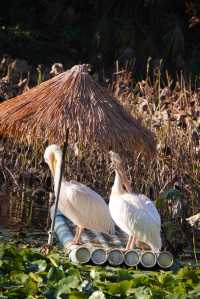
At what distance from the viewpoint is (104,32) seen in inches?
896

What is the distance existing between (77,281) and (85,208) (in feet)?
8.72

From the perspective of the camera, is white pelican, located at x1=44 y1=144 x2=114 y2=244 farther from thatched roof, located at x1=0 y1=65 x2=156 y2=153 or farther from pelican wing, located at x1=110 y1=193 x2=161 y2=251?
thatched roof, located at x1=0 y1=65 x2=156 y2=153

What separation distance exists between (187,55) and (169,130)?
11204mm

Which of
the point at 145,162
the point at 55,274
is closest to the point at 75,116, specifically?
the point at 55,274

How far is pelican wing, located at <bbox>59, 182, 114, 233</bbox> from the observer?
32.3 feet

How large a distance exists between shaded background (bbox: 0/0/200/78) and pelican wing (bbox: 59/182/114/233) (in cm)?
1197

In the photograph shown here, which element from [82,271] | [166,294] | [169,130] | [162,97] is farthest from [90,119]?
[162,97]

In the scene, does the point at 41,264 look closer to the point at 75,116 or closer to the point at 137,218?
the point at 137,218

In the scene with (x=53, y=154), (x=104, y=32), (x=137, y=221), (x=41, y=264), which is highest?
(x=104, y=32)

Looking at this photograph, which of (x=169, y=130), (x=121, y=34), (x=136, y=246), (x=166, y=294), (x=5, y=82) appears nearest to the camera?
(x=166, y=294)

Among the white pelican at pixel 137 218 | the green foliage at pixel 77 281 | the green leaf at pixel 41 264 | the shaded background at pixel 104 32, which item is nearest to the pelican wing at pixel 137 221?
the white pelican at pixel 137 218

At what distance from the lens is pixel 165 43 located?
2295 cm

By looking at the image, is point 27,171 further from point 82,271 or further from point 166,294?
point 166,294

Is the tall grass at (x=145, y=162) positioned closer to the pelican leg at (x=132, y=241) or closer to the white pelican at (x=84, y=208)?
the white pelican at (x=84, y=208)
